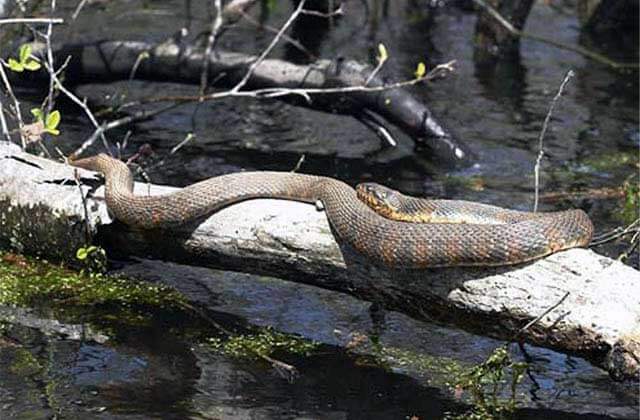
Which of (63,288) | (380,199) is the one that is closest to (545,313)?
(380,199)

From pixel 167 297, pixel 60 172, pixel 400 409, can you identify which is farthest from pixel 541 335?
pixel 60 172

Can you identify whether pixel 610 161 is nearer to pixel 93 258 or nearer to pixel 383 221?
pixel 383 221

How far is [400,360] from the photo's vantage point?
282 inches

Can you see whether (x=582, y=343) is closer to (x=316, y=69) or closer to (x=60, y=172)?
(x=60, y=172)

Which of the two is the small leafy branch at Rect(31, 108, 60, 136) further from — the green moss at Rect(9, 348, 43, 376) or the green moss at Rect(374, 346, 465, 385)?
the green moss at Rect(374, 346, 465, 385)

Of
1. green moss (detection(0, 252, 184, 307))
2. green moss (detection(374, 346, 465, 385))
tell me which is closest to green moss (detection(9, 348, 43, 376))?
green moss (detection(0, 252, 184, 307))

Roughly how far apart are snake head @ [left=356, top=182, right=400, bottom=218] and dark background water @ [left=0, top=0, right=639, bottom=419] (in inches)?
30.9

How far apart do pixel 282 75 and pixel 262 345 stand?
14.0 ft

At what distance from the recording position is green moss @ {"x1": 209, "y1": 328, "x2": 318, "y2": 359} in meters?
7.10

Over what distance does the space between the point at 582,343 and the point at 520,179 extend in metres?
4.72

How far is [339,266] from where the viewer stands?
6.91m

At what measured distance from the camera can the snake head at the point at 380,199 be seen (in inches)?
280

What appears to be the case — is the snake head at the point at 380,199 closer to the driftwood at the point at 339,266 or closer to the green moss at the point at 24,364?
the driftwood at the point at 339,266

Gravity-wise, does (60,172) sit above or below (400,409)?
above
